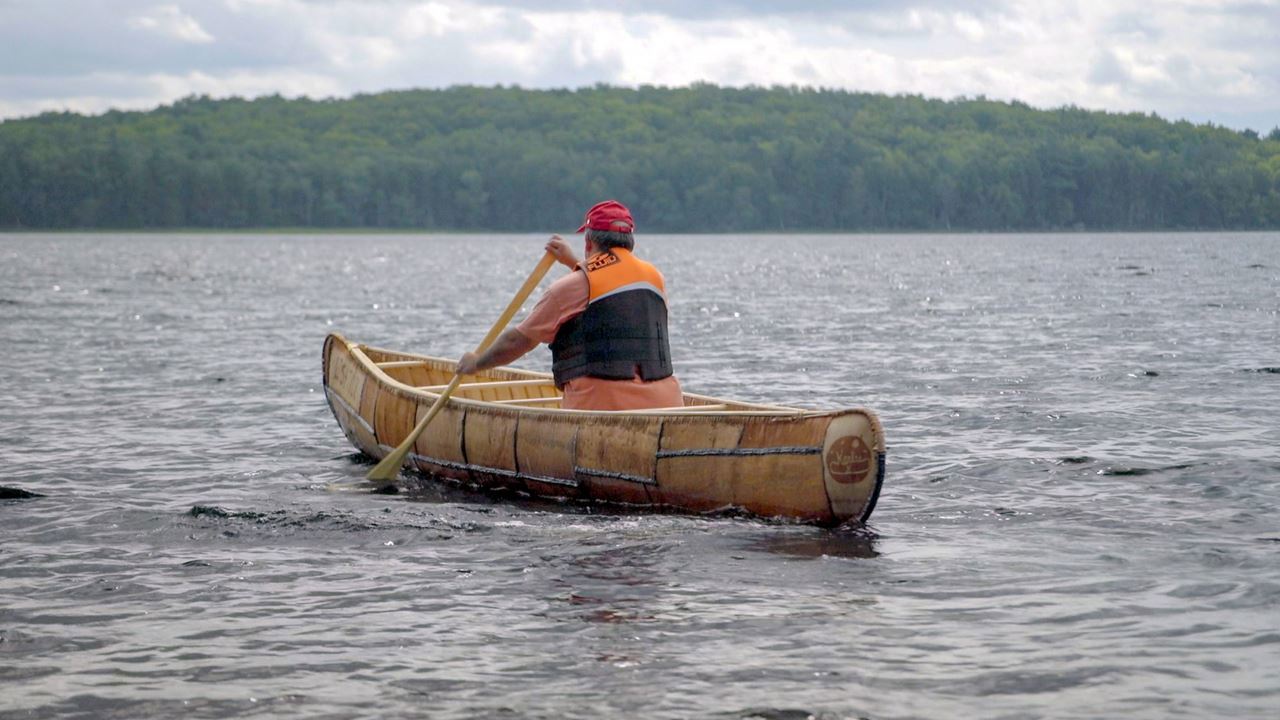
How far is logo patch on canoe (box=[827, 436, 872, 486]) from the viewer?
937 centimetres

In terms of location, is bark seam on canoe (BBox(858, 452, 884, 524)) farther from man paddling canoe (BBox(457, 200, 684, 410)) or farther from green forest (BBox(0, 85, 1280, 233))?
green forest (BBox(0, 85, 1280, 233))

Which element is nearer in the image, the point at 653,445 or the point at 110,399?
the point at 653,445

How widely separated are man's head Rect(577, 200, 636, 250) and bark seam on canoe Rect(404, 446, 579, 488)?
1.70 meters

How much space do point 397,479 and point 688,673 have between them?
6.18 meters

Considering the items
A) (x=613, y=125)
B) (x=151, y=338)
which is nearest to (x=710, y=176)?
(x=613, y=125)

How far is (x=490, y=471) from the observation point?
11.7 metres

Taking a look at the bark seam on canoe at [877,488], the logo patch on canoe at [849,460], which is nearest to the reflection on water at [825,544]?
the bark seam on canoe at [877,488]

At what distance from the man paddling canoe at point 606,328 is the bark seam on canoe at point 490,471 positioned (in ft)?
1.84

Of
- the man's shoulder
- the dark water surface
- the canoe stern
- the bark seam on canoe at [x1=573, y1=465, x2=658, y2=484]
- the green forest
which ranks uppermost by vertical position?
the green forest

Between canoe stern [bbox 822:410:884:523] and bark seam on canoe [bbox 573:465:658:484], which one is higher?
canoe stern [bbox 822:410:884:523]

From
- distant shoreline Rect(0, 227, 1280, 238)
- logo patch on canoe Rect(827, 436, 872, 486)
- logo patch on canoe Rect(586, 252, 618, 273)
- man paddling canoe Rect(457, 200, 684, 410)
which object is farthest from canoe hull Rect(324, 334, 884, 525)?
distant shoreline Rect(0, 227, 1280, 238)

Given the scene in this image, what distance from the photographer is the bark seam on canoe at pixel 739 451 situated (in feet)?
31.6

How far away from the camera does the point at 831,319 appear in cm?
3519

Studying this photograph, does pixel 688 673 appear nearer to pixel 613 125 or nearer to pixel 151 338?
pixel 151 338
